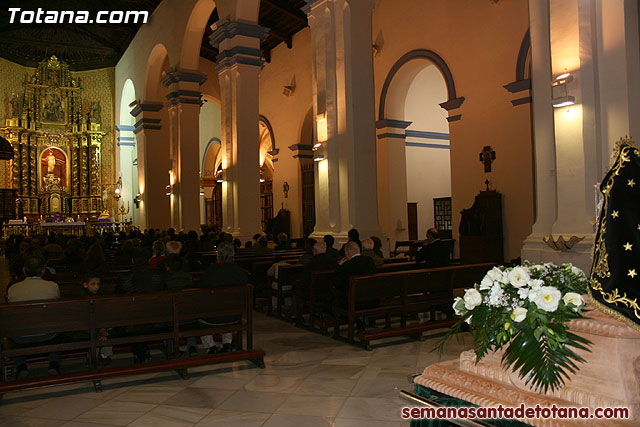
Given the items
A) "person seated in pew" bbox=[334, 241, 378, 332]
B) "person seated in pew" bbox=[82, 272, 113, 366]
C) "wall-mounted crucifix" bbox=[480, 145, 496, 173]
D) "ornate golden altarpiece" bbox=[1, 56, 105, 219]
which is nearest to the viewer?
"person seated in pew" bbox=[82, 272, 113, 366]

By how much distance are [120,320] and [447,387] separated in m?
3.01

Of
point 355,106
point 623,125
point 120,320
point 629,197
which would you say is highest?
point 355,106

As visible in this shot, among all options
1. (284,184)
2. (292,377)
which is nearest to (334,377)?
(292,377)

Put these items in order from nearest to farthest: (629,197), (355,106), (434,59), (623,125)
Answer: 1. (629,197)
2. (623,125)
3. (355,106)
4. (434,59)

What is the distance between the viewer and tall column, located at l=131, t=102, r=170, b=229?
1877 cm

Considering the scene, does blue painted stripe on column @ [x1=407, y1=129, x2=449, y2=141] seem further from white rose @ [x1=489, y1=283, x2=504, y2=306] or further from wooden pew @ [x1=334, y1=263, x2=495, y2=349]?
white rose @ [x1=489, y1=283, x2=504, y2=306]

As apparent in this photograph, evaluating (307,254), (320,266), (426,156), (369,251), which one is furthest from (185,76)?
(320,266)

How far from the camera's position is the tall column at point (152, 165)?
18.8 m

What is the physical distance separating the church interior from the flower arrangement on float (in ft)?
0.33

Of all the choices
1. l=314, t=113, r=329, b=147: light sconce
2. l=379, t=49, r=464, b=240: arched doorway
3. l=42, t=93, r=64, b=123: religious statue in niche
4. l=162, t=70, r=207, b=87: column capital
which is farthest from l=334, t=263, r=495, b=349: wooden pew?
l=42, t=93, r=64, b=123: religious statue in niche

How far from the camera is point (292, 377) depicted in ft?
14.7

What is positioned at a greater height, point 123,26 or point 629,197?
point 123,26

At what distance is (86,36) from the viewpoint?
25125 mm

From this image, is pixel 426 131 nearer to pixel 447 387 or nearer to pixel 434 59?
pixel 434 59
